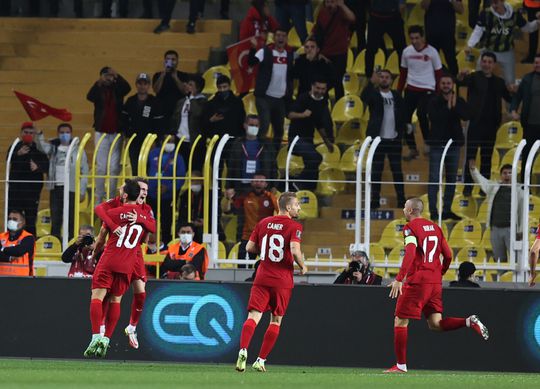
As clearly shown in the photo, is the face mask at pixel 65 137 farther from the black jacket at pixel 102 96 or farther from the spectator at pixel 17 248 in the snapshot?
the spectator at pixel 17 248

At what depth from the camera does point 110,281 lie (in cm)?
1672

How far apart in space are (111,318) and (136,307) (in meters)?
0.37

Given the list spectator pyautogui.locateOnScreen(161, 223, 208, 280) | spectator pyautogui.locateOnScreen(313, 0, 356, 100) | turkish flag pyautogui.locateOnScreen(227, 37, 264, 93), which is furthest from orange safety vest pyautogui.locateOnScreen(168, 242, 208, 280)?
spectator pyautogui.locateOnScreen(313, 0, 356, 100)

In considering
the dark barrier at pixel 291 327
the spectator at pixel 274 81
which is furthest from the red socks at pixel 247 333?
the spectator at pixel 274 81

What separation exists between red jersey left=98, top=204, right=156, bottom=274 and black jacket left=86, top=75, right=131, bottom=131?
820 centimetres

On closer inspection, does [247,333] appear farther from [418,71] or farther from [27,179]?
[418,71]

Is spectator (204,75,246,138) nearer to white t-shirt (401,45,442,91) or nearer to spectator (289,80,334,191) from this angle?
spectator (289,80,334,191)

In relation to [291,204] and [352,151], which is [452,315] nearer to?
[291,204]

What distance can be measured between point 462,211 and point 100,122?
6.20 m

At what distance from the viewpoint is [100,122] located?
2472 cm

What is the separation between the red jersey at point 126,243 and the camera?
16578mm

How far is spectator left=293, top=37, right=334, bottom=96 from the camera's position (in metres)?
24.8

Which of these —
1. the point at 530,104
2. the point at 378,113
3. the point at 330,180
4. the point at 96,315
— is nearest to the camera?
the point at 96,315

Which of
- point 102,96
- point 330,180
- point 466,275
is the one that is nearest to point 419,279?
point 466,275
